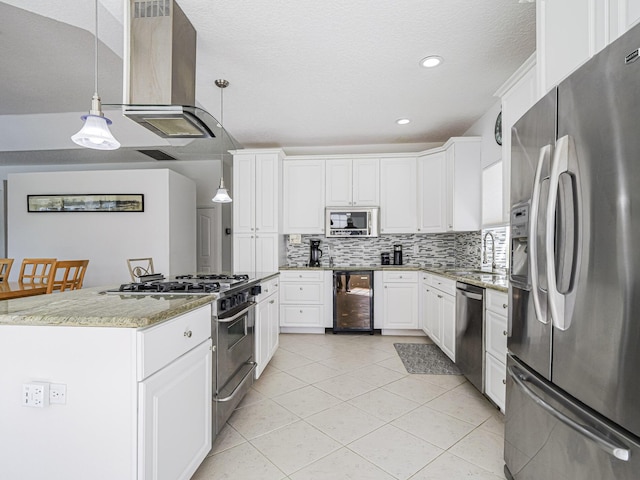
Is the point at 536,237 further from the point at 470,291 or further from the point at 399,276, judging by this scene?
the point at 399,276

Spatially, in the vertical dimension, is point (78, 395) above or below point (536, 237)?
below

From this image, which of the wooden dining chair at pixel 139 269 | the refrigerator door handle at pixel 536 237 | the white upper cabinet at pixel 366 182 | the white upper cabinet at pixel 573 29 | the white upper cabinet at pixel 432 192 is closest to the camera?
the white upper cabinet at pixel 573 29

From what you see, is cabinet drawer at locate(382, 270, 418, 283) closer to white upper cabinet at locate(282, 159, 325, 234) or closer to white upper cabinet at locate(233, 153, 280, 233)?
white upper cabinet at locate(282, 159, 325, 234)

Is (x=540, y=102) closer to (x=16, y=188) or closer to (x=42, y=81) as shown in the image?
(x=42, y=81)

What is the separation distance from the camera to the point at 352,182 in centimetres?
432

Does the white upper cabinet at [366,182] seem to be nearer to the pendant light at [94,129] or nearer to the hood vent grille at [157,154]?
the pendant light at [94,129]

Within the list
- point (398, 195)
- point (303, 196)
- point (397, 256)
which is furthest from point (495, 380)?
point (303, 196)

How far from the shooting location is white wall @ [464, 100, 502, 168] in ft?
10.5

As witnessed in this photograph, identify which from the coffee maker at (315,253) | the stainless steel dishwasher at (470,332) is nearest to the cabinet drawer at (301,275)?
the coffee maker at (315,253)

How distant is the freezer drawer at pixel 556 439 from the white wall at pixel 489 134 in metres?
2.48

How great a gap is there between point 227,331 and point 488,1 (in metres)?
2.54

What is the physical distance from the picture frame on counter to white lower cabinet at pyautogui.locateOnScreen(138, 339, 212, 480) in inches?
176

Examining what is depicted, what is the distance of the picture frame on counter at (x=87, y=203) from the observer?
16.7 ft

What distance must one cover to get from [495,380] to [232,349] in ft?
5.99
